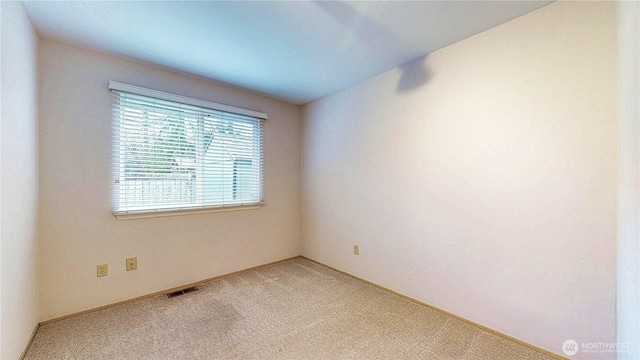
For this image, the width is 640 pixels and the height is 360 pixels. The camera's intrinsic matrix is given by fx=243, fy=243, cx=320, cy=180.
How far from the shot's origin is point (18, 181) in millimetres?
1441

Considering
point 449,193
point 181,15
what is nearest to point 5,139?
point 181,15

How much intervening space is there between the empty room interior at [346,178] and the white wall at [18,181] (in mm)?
20

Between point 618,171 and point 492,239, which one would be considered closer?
point 618,171

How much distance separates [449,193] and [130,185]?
9.16 ft

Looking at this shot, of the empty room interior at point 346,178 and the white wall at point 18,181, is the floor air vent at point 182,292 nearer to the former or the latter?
the empty room interior at point 346,178

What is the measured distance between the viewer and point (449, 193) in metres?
1.99

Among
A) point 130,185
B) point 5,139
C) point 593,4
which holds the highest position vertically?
point 593,4

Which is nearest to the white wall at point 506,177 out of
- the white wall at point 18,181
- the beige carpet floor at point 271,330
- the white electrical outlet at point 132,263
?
the beige carpet floor at point 271,330

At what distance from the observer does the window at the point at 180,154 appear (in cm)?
218

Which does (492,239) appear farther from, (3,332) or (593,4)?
(3,332)

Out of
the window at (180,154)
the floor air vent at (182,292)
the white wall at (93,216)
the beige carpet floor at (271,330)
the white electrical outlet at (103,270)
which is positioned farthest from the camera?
the floor air vent at (182,292)

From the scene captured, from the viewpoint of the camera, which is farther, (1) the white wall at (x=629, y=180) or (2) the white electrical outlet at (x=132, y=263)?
(2) the white electrical outlet at (x=132, y=263)

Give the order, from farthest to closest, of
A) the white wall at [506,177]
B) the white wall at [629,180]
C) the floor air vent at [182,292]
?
the floor air vent at [182,292]
the white wall at [506,177]
the white wall at [629,180]

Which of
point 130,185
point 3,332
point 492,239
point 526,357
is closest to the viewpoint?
point 3,332
